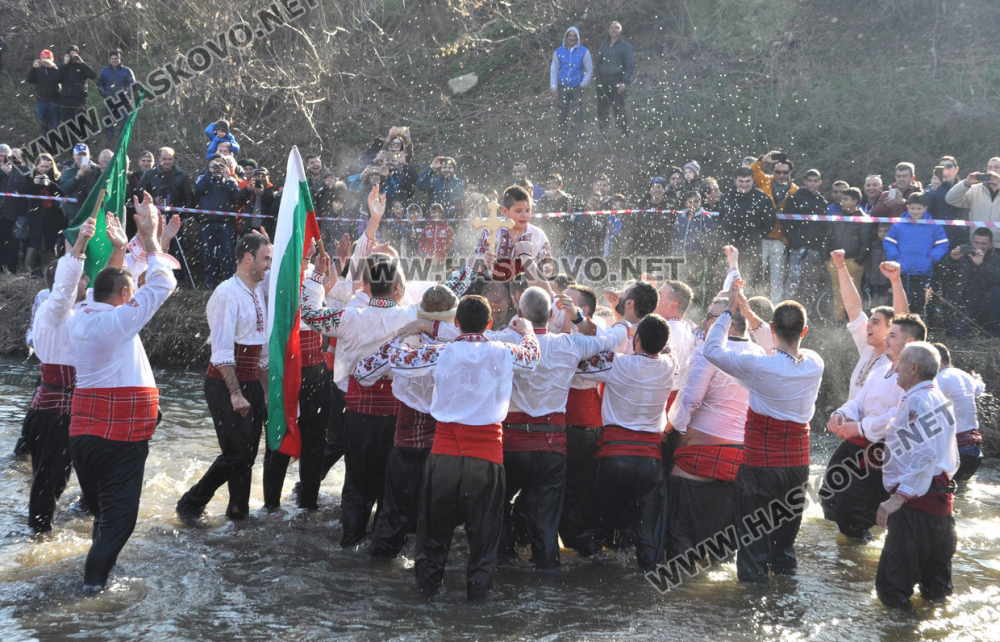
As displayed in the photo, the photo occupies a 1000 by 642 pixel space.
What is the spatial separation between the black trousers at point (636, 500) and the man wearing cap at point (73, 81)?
46.9 ft

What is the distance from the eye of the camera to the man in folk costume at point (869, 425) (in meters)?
5.93

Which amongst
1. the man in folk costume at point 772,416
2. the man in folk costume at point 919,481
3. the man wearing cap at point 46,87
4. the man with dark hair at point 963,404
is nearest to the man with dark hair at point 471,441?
the man in folk costume at point 772,416

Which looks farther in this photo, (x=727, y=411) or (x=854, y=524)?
(x=854, y=524)

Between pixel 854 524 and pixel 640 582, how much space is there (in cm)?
186

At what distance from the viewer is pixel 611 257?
1302 cm

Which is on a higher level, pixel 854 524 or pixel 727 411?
pixel 727 411

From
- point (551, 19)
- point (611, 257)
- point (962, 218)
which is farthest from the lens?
point (551, 19)

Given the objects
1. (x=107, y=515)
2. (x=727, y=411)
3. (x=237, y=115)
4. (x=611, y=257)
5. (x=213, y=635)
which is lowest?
(x=213, y=635)

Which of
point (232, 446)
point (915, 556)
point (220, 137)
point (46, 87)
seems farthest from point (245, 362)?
point (46, 87)

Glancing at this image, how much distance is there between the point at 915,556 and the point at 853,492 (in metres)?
1.50

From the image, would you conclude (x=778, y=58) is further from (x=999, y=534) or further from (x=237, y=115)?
(x=999, y=534)

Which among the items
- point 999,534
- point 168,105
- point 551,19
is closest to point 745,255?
point 999,534

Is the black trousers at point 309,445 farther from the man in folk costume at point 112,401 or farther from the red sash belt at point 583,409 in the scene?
the red sash belt at point 583,409

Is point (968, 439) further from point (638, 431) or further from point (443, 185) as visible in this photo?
point (443, 185)
